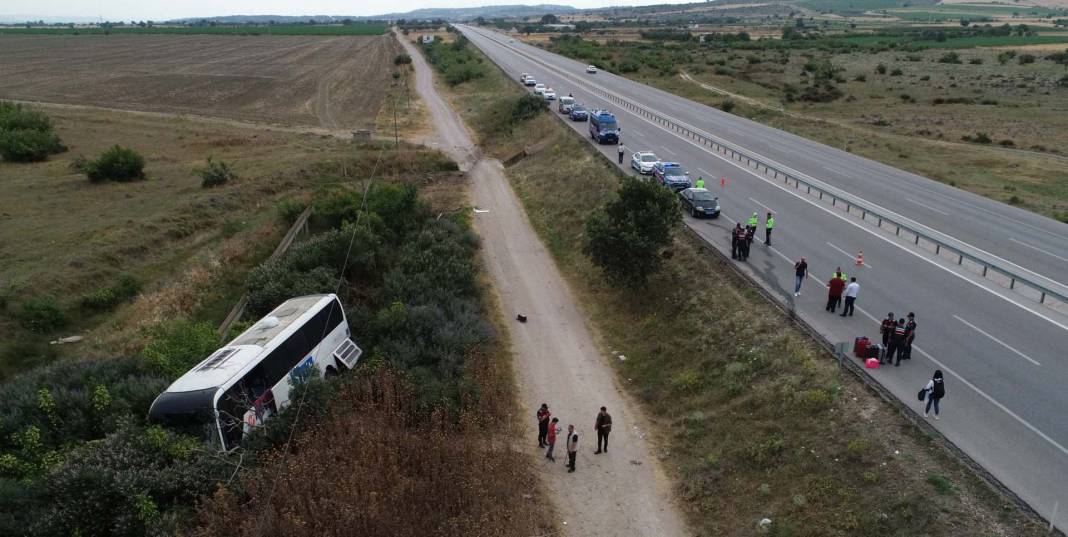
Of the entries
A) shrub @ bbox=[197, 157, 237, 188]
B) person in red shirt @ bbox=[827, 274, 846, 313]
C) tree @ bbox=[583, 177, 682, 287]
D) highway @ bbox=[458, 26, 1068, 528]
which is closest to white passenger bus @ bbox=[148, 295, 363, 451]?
tree @ bbox=[583, 177, 682, 287]

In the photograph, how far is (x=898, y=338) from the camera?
57.1 ft

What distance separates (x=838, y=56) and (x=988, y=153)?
80.8 meters

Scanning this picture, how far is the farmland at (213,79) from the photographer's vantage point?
243 ft

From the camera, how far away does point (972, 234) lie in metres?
29.4

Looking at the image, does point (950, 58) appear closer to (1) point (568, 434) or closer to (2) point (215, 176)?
(2) point (215, 176)

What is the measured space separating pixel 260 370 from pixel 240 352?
2.49 feet

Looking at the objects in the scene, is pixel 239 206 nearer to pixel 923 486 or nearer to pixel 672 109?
pixel 923 486

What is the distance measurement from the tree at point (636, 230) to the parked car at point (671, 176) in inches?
353

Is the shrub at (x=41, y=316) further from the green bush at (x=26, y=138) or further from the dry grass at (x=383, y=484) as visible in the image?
the green bush at (x=26, y=138)

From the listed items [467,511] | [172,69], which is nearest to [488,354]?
[467,511]

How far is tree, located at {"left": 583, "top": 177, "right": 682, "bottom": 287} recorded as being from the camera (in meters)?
25.8

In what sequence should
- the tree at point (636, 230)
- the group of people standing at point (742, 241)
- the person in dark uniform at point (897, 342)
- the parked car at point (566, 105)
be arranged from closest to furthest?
1. the person in dark uniform at point (897, 342)
2. the tree at point (636, 230)
3. the group of people standing at point (742, 241)
4. the parked car at point (566, 105)

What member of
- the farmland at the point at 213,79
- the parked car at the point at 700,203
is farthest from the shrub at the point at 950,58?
the parked car at the point at 700,203

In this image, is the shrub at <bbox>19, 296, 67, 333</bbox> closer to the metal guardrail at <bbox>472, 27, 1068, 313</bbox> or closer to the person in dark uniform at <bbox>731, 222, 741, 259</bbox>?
the person in dark uniform at <bbox>731, 222, 741, 259</bbox>
